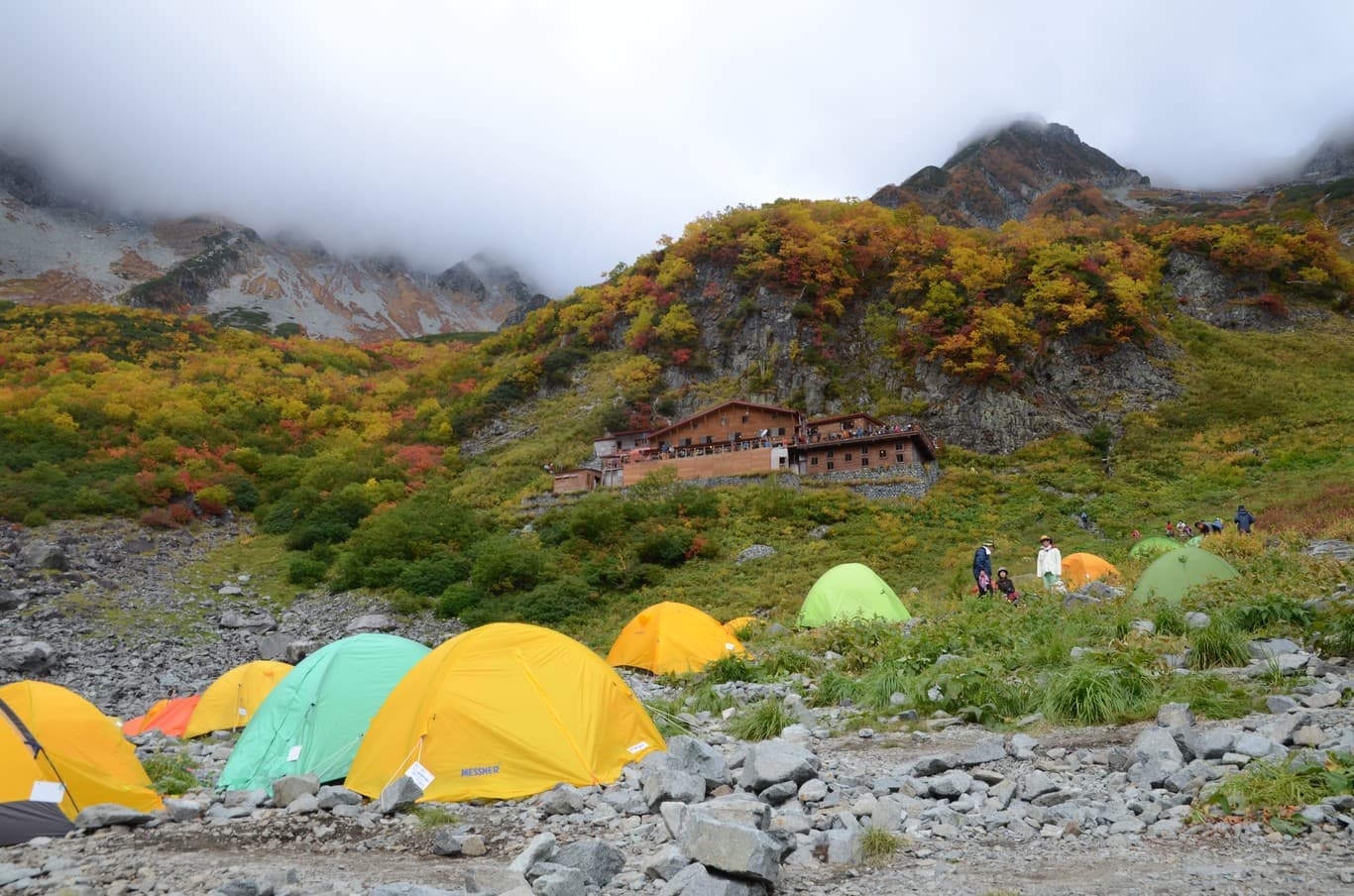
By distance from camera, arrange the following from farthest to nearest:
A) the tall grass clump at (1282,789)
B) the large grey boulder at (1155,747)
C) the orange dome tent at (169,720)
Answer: the orange dome tent at (169,720) → the large grey boulder at (1155,747) → the tall grass clump at (1282,789)

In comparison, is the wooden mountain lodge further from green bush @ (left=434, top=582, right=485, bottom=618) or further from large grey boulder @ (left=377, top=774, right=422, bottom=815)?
large grey boulder @ (left=377, top=774, right=422, bottom=815)

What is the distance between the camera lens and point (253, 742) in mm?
8828

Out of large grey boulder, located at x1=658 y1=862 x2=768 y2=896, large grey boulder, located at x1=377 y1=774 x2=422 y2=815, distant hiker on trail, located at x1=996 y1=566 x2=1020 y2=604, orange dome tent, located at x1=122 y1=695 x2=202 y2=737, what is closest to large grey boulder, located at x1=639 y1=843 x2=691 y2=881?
large grey boulder, located at x1=658 y1=862 x2=768 y2=896

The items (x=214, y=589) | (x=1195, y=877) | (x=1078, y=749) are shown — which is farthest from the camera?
(x=214, y=589)

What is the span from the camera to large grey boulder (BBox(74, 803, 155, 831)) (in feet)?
21.7

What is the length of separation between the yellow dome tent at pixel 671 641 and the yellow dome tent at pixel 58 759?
30.5ft

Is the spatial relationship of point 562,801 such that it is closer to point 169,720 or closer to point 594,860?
point 594,860

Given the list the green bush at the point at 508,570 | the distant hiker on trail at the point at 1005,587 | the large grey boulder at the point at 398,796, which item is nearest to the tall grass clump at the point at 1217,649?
the distant hiker on trail at the point at 1005,587

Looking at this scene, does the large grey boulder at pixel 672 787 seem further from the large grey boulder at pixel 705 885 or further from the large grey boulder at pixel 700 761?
the large grey boulder at pixel 705 885

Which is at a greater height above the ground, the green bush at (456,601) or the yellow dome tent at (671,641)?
the yellow dome tent at (671,641)

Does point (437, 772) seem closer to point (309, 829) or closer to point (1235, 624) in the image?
point (309, 829)

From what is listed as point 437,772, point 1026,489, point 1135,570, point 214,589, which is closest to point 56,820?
point 437,772

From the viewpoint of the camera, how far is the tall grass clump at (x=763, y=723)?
27.6 feet

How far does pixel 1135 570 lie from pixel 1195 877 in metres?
14.8
